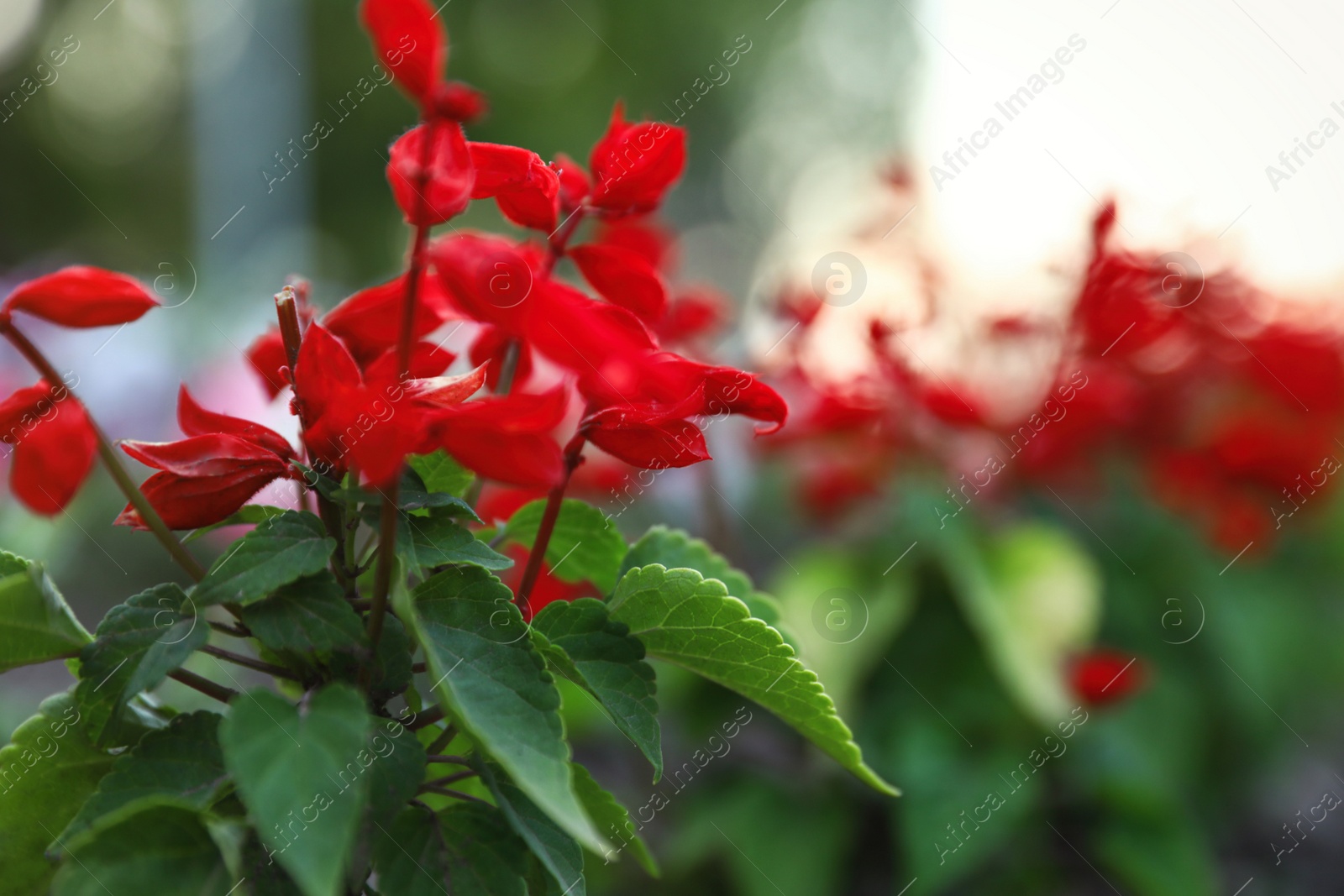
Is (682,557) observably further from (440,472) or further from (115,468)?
(115,468)

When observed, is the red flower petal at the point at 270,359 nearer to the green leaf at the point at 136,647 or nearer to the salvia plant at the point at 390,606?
the salvia plant at the point at 390,606

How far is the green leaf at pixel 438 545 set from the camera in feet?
1.23

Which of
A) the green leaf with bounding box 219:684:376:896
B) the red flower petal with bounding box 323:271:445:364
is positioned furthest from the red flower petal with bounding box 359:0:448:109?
the green leaf with bounding box 219:684:376:896

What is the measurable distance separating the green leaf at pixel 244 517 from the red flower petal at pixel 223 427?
3cm

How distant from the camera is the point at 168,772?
364 mm

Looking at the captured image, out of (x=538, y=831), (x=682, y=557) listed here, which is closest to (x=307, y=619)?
(x=538, y=831)

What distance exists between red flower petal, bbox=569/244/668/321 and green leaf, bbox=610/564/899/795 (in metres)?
0.14

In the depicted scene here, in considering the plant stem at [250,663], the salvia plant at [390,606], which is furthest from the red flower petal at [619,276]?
the plant stem at [250,663]

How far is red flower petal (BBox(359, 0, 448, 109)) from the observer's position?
13.3 inches

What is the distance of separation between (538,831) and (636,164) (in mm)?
295

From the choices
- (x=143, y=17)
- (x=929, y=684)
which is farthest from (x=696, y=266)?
(x=929, y=684)

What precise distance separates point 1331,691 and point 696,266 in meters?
5.13

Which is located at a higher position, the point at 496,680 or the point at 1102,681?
the point at 496,680

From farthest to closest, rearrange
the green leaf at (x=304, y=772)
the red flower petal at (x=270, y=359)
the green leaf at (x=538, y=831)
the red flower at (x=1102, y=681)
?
the red flower at (x=1102, y=681)
the red flower petal at (x=270, y=359)
the green leaf at (x=538, y=831)
the green leaf at (x=304, y=772)
